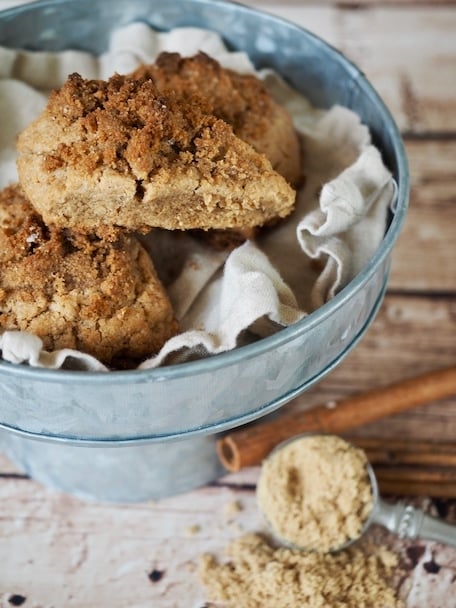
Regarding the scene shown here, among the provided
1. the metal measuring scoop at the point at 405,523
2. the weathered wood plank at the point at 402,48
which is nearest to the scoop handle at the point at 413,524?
the metal measuring scoop at the point at 405,523

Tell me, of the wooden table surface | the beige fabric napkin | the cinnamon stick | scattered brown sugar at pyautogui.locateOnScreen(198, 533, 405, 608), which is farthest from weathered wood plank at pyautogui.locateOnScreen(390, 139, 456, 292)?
scattered brown sugar at pyautogui.locateOnScreen(198, 533, 405, 608)

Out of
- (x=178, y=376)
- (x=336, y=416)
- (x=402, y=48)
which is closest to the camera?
(x=178, y=376)

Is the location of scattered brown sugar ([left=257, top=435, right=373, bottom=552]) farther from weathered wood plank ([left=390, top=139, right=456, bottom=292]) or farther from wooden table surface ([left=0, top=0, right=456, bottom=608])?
weathered wood plank ([left=390, top=139, right=456, bottom=292])

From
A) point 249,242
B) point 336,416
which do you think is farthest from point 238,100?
point 336,416

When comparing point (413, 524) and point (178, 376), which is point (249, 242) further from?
point (413, 524)

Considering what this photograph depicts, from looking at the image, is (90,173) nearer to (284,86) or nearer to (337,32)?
(284,86)

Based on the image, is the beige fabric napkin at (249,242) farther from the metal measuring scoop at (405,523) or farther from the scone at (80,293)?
the metal measuring scoop at (405,523)
